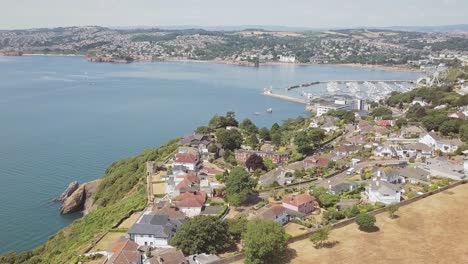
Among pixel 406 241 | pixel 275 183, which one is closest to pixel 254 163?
pixel 275 183

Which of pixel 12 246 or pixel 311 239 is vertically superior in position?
pixel 311 239

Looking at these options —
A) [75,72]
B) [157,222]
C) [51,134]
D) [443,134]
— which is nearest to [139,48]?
[75,72]

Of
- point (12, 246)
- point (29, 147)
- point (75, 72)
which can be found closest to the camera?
point (12, 246)

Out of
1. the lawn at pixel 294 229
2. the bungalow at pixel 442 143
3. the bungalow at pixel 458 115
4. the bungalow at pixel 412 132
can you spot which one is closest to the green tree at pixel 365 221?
the lawn at pixel 294 229

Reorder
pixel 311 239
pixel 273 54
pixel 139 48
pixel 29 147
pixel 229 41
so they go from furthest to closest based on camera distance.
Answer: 1. pixel 229 41
2. pixel 139 48
3. pixel 273 54
4. pixel 29 147
5. pixel 311 239

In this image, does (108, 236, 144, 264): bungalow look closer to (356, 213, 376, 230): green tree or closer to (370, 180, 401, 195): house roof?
(356, 213, 376, 230): green tree

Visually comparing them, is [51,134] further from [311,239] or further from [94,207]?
[311,239]
